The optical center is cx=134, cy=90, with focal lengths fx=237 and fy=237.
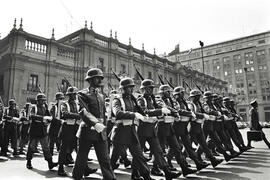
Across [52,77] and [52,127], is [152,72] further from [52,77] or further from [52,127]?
[52,127]

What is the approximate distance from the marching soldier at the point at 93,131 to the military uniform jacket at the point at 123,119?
16.6 inches

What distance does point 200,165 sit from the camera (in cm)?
605

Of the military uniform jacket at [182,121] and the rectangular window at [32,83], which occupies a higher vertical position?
the rectangular window at [32,83]

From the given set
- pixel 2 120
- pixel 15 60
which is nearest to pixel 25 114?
pixel 2 120

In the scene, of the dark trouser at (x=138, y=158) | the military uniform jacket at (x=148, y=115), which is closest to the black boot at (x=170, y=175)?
the dark trouser at (x=138, y=158)

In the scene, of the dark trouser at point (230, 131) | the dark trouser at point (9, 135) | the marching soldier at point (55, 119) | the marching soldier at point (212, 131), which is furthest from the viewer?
the dark trouser at point (9, 135)

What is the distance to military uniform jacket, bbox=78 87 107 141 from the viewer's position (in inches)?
165

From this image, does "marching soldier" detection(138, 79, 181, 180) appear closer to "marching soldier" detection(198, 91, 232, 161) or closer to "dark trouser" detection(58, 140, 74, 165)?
"dark trouser" detection(58, 140, 74, 165)

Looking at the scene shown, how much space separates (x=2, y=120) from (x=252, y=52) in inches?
2723

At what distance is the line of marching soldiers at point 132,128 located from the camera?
4.29m

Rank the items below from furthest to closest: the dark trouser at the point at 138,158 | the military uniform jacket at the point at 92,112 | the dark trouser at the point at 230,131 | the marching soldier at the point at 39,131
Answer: the dark trouser at the point at 230,131 → the marching soldier at the point at 39,131 → the dark trouser at the point at 138,158 → the military uniform jacket at the point at 92,112

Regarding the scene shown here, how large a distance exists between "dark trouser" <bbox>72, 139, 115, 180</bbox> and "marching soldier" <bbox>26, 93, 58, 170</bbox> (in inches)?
115

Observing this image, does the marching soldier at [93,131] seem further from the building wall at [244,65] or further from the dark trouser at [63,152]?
the building wall at [244,65]

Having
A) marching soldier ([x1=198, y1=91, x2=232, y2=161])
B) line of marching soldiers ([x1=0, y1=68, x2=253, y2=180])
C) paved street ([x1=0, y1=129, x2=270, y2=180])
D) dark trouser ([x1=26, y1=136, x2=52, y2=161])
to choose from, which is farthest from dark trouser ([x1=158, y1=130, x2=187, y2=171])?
dark trouser ([x1=26, y1=136, x2=52, y2=161])
